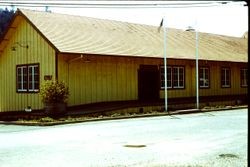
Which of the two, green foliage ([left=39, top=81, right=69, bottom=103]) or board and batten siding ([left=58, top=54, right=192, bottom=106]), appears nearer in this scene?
green foliage ([left=39, top=81, right=69, bottom=103])

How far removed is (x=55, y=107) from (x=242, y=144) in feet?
36.5

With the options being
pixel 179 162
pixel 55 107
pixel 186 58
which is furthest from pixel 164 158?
pixel 186 58

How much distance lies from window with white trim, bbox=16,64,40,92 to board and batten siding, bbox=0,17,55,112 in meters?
0.28

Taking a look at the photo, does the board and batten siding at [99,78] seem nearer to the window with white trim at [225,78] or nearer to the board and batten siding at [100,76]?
the board and batten siding at [100,76]

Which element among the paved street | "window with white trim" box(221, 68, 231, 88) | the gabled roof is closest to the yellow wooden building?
the gabled roof

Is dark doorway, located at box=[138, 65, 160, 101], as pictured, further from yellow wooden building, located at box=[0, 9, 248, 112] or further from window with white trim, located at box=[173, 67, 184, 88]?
window with white trim, located at box=[173, 67, 184, 88]

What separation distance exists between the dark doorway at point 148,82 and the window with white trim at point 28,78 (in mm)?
6159

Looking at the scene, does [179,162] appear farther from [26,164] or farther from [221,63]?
[221,63]

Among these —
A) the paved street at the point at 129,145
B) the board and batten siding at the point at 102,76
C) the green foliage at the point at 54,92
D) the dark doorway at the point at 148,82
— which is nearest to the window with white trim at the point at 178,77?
the board and batten siding at the point at 102,76

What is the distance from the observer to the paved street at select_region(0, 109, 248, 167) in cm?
980

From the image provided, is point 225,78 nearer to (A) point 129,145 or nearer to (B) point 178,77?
(B) point 178,77

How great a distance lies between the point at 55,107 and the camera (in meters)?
21.3

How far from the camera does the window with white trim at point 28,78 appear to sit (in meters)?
25.5

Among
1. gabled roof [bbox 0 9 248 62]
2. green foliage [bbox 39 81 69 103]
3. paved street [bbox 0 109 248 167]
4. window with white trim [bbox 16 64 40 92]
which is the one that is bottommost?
paved street [bbox 0 109 248 167]
